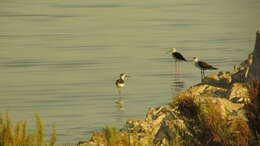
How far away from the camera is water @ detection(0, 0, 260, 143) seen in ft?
72.1

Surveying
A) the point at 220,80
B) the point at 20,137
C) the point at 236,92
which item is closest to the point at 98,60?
the point at 220,80

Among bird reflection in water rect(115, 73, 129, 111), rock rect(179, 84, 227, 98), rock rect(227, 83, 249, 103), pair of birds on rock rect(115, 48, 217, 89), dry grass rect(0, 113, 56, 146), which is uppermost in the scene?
pair of birds on rock rect(115, 48, 217, 89)

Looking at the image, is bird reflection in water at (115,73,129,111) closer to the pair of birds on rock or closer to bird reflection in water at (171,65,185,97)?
the pair of birds on rock

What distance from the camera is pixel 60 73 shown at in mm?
29828

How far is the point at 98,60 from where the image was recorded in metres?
32.8

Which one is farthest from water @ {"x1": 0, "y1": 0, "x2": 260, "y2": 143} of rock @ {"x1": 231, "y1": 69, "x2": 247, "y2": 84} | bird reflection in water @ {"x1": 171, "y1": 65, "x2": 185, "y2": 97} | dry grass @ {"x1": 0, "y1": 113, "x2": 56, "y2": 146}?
dry grass @ {"x1": 0, "y1": 113, "x2": 56, "y2": 146}

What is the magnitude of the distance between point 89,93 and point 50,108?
107 inches

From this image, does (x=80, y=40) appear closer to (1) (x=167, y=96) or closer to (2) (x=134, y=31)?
(2) (x=134, y=31)

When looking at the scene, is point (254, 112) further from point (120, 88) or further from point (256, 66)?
point (120, 88)

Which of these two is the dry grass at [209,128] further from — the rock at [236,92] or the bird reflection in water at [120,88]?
the bird reflection in water at [120,88]

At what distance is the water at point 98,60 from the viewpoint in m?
22.0

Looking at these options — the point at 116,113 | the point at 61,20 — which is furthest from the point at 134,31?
the point at 116,113

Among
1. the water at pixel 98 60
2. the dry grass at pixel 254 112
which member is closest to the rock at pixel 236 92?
the dry grass at pixel 254 112

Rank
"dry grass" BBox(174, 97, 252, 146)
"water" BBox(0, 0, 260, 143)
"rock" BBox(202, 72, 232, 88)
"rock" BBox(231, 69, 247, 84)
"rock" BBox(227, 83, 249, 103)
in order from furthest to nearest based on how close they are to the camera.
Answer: "water" BBox(0, 0, 260, 143) < "rock" BBox(202, 72, 232, 88) < "rock" BBox(231, 69, 247, 84) < "rock" BBox(227, 83, 249, 103) < "dry grass" BBox(174, 97, 252, 146)
